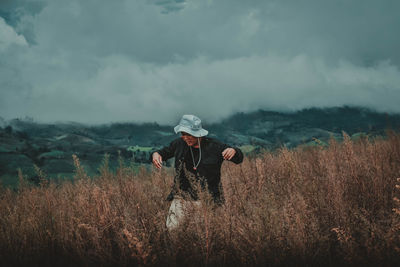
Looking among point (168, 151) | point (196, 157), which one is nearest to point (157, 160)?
point (168, 151)

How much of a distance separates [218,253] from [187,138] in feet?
5.01

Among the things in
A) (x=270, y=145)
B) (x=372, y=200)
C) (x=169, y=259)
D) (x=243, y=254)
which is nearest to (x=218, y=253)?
(x=243, y=254)

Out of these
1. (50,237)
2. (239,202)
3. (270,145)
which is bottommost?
(50,237)

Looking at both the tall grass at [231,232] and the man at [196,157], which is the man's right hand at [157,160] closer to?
the man at [196,157]

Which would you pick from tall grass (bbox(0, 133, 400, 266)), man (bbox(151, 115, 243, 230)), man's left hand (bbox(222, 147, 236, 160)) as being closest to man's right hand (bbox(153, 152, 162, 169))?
man (bbox(151, 115, 243, 230))

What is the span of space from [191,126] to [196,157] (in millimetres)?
511

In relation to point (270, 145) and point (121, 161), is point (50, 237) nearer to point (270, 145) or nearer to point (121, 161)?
point (121, 161)

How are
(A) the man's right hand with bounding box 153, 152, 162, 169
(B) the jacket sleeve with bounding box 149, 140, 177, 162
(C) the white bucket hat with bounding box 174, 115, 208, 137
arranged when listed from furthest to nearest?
(B) the jacket sleeve with bounding box 149, 140, 177, 162 → (A) the man's right hand with bounding box 153, 152, 162, 169 → (C) the white bucket hat with bounding box 174, 115, 208, 137

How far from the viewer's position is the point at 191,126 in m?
3.61

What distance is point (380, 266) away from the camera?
2.45m

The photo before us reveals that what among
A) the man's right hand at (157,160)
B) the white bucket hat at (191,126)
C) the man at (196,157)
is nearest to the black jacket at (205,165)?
the man at (196,157)

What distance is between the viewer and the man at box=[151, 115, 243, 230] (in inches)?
142

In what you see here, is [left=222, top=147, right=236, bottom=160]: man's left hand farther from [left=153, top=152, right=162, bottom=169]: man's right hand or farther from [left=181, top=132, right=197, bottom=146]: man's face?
[left=153, top=152, right=162, bottom=169]: man's right hand

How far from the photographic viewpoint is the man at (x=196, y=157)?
11.8ft
